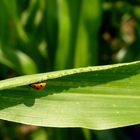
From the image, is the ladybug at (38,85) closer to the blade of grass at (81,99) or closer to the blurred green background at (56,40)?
the blade of grass at (81,99)

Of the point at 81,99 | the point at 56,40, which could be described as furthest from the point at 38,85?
the point at 56,40

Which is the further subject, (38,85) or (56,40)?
(56,40)

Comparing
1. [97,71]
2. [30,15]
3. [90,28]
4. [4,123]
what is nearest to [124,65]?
[97,71]

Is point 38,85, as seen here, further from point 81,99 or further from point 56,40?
point 56,40

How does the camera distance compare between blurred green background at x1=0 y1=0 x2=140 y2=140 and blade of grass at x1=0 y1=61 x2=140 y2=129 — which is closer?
blade of grass at x1=0 y1=61 x2=140 y2=129

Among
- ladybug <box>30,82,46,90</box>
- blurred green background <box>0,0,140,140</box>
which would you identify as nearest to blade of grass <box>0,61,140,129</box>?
ladybug <box>30,82,46,90</box>

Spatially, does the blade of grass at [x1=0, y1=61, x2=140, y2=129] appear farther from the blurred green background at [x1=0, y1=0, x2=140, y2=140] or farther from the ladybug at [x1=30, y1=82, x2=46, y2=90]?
the blurred green background at [x1=0, y1=0, x2=140, y2=140]

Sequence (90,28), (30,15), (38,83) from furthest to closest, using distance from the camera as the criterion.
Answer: (30,15)
(90,28)
(38,83)

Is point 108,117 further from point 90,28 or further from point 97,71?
point 90,28
